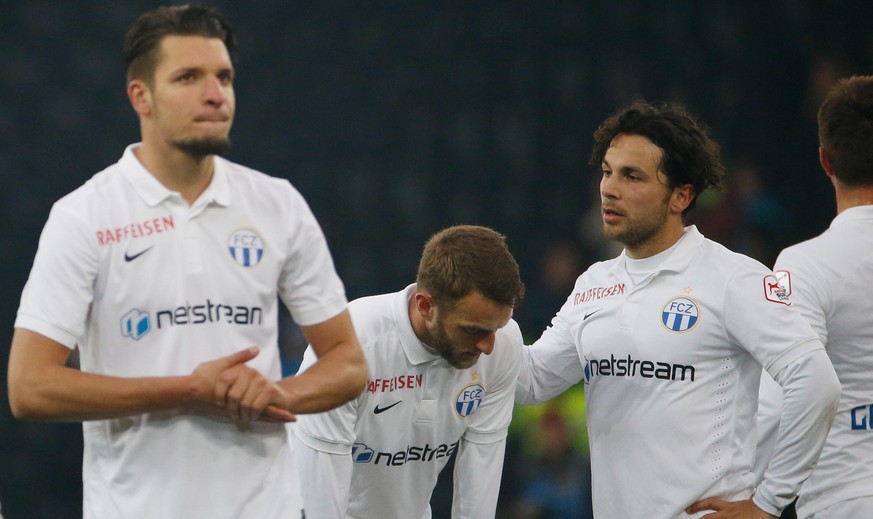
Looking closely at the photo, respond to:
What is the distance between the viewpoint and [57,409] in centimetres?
245

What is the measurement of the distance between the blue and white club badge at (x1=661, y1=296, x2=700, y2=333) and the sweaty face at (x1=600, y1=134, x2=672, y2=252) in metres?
0.23

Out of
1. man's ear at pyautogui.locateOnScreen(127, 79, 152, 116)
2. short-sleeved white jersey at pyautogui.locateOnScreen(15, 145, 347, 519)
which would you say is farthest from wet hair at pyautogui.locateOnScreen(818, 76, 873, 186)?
man's ear at pyautogui.locateOnScreen(127, 79, 152, 116)

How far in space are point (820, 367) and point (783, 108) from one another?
5755mm

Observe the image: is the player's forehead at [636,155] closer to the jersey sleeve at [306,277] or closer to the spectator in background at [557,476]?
the jersey sleeve at [306,277]

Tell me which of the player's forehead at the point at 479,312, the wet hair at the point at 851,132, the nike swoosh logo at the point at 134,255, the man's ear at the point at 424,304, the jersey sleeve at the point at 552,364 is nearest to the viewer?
the nike swoosh logo at the point at 134,255

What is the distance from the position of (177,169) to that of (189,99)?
0.18 meters

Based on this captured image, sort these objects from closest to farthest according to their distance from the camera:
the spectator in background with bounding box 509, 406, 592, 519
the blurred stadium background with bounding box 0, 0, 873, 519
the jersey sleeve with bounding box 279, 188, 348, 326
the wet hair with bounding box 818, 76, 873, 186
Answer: the jersey sleeve with bounding box 279, 188, 348, 326, the wet hair with bounding box 818, 76, 873, 186, the spectator in background with bounding box 509, 406, 592, 519, the blurred stadium background with bounding box 0, 0, 873, 519

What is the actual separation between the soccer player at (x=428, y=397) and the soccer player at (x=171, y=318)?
64 cm

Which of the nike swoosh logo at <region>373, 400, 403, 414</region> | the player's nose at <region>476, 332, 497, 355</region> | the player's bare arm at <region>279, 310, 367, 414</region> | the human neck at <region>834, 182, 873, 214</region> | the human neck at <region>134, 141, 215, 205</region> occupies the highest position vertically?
the human neck at <region>834, 182, 873, 214</region>

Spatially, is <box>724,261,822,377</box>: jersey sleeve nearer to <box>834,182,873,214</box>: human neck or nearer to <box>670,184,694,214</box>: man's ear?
<box>670,184,694,214</box>: man's ear

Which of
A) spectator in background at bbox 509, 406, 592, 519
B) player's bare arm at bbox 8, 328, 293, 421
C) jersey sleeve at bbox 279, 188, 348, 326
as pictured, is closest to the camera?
player's bare arm at bbox 8, 328, 293, 421

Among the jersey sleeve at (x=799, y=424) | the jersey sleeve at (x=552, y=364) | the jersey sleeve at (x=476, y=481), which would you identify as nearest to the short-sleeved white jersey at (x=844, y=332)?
the jersey sleeve at (x=799, y=424)

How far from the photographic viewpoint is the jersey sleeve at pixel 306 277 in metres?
2.77

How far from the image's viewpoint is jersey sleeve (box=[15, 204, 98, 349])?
250cm
